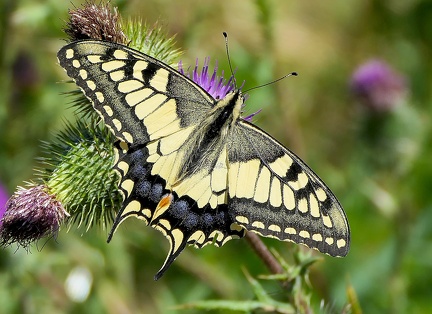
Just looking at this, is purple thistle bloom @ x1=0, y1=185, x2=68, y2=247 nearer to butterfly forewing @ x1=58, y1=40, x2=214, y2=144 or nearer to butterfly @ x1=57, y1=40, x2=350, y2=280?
butterfly @ x1=57, y1=40, x2=350, y2=280

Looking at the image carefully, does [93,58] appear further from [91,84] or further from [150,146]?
[150,146]

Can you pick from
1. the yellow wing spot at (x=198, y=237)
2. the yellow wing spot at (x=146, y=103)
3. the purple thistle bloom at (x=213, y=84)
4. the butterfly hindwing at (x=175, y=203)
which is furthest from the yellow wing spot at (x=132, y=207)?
the purple thistle bloom at (x=213, y=84)

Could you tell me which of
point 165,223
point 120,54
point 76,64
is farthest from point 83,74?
point 165,223

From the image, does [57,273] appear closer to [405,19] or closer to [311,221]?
[311,221]

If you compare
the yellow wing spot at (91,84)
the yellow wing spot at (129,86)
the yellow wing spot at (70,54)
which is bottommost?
the yellow wing spot at (129,86)

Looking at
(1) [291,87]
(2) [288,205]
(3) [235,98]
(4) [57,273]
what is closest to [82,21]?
(3) [235,98]

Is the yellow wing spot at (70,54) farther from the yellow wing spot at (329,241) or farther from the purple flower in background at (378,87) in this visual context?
the purple flower in background at (378,87)
